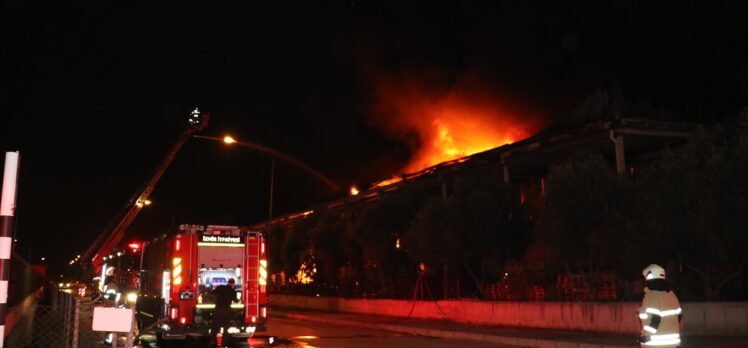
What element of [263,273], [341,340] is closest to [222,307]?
[263,273]

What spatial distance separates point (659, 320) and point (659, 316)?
0.04 m

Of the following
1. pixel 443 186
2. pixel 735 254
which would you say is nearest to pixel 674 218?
pixel 735 254

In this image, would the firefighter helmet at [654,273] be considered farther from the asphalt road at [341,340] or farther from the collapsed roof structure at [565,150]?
the collapsed roof structure at [565,150]

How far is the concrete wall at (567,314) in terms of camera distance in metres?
14.9

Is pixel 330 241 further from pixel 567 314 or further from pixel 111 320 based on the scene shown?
pixel 111 320

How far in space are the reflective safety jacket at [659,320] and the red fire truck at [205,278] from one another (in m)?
9.00

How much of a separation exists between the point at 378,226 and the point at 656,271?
2086 centimetres

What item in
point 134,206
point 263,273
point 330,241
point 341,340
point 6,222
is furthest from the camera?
point 330,241

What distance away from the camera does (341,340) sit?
16734mm

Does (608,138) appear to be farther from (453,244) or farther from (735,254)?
(735,254)

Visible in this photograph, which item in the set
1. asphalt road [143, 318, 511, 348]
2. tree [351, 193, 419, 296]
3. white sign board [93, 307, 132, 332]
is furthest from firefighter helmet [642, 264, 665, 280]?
tree [351, 193, 419, 296]

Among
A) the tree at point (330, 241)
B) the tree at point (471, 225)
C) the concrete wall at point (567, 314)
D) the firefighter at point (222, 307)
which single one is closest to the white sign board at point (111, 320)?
the firefighter at point (222, 307)

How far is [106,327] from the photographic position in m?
5.98

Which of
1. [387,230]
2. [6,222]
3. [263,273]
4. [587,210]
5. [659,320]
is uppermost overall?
[387,230]
